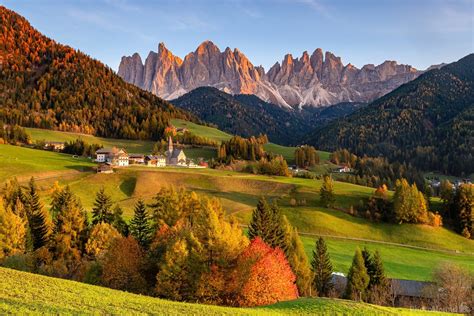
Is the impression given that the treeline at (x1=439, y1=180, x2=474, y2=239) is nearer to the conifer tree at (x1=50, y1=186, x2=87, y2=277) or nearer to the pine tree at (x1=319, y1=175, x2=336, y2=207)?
the pine tree at (x1=319, y1=175, x2=336, y2=207)

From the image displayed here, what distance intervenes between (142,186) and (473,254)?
80.0m

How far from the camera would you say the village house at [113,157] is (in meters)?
133

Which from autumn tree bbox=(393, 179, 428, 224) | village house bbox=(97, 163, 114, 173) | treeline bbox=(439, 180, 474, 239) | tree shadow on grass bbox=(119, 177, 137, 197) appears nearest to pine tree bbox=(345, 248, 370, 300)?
autumn tree bbox=(393, 179, 428, 224)

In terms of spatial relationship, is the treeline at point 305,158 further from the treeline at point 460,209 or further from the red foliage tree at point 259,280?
the red foliage tree at point 259,280

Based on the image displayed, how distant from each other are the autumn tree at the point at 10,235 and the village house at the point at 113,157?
77.4 meters

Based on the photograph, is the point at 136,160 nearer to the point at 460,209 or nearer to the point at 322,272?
the point at 322,272

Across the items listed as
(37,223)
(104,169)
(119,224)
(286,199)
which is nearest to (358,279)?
(119,224)

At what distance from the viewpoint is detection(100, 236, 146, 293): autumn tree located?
4172 centimetres

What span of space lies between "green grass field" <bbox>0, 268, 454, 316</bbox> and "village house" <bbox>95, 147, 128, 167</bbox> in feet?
350

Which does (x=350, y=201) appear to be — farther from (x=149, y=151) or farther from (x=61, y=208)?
(x=149, y=151)

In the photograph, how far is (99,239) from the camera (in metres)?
54.4

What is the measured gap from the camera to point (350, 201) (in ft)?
340

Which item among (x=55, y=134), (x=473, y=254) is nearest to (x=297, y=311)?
(x=473, y=254)

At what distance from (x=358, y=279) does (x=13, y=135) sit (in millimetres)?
153167
